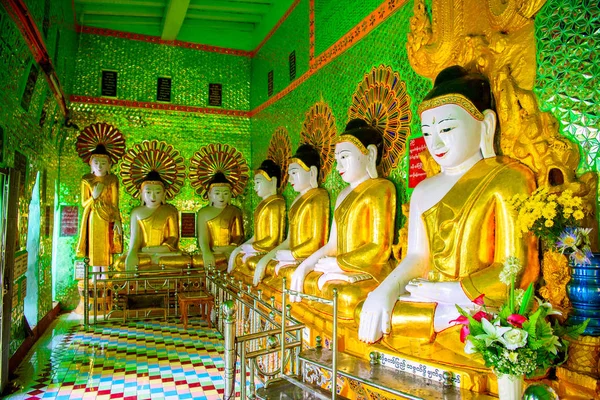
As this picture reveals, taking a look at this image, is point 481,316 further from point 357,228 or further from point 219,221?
point 219,221

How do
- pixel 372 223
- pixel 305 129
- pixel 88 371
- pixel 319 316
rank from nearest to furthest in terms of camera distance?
1. pixel 319 316
2. pixel 372 223
3. pixel 88 371
4. pixel 305 129

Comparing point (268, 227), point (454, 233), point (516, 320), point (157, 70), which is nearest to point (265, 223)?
point (268, 227)

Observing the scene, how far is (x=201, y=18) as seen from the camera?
321 inches

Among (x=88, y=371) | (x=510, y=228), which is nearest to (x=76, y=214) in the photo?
(x=88, y=371)

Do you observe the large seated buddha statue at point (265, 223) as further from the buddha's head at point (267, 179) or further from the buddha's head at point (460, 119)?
the buddha's head at point (460, 119)

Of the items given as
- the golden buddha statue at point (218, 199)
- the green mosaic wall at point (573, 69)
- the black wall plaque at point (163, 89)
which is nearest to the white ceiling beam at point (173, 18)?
the black wall plaque at point (163, 89)

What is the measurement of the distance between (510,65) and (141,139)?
679cm

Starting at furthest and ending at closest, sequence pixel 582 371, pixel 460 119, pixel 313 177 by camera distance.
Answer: pixel 313 177 → pixel 460 119 → pixel 582 371

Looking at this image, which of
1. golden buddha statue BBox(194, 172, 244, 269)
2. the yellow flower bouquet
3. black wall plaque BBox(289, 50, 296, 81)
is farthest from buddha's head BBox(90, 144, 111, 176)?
the yellow flower bouquet

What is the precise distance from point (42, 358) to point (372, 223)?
12.4 feet

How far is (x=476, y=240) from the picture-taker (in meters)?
2.88

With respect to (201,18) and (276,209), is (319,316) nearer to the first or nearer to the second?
(276,209)

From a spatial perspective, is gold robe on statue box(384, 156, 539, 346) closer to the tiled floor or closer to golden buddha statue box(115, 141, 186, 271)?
the tiled floor

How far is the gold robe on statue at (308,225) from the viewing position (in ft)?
16.4
